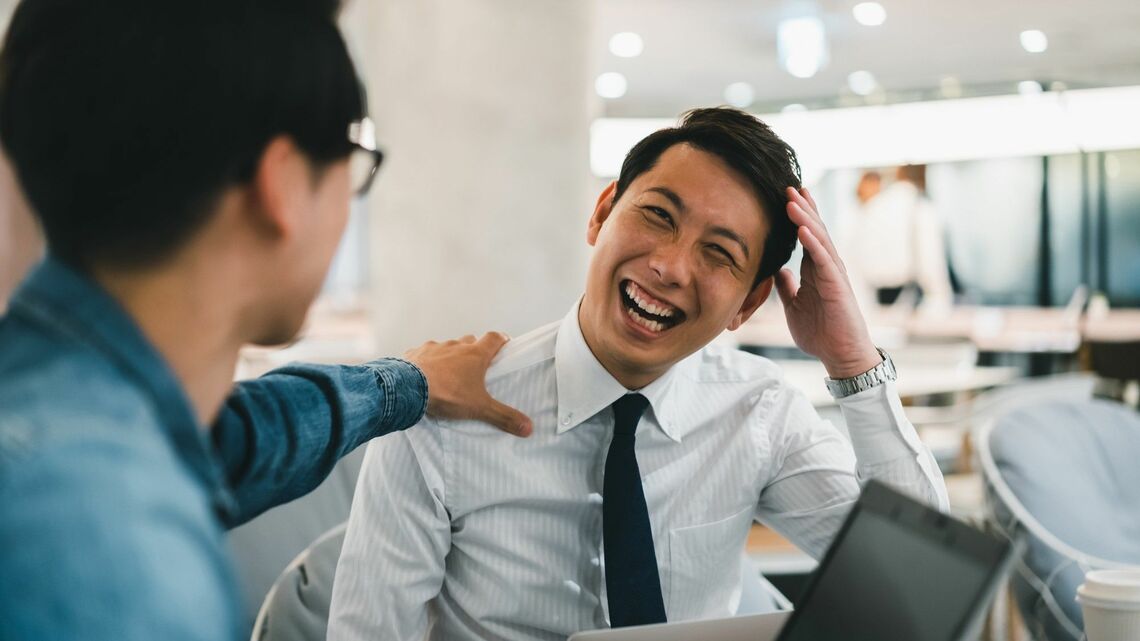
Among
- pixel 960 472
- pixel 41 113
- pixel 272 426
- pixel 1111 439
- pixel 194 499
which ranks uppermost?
pixel 41 113

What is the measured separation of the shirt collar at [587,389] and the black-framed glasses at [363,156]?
67cm

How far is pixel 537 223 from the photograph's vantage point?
3.66 metres

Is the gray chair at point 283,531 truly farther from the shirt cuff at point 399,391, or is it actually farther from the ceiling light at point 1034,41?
the ceiling light at point 1034,41

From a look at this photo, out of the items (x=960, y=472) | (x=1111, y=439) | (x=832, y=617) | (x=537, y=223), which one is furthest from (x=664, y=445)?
(x=960, y=472)

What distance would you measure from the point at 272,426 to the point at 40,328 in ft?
1.32

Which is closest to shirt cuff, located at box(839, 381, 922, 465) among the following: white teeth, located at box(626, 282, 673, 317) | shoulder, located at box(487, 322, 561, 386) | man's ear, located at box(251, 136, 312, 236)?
white teeth, located at box(626, 282, 673, 317)

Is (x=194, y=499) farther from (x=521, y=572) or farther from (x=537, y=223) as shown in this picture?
(x=537, y=223)

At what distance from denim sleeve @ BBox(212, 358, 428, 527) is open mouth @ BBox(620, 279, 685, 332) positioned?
35 centimetres

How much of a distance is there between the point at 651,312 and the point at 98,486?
0.95 m

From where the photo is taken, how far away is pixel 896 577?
0.81 meters

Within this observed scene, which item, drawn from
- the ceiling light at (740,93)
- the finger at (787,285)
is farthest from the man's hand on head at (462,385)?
the ceiling light at (740,93)

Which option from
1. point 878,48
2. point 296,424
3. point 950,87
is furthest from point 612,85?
point 296,424

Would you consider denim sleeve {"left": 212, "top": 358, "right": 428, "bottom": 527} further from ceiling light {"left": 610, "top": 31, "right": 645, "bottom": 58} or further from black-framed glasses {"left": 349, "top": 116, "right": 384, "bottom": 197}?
ceiling light {"left": 610, "top": 31, "right": 645, "bottom": 58}

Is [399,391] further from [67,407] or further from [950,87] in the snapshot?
[950,87]
